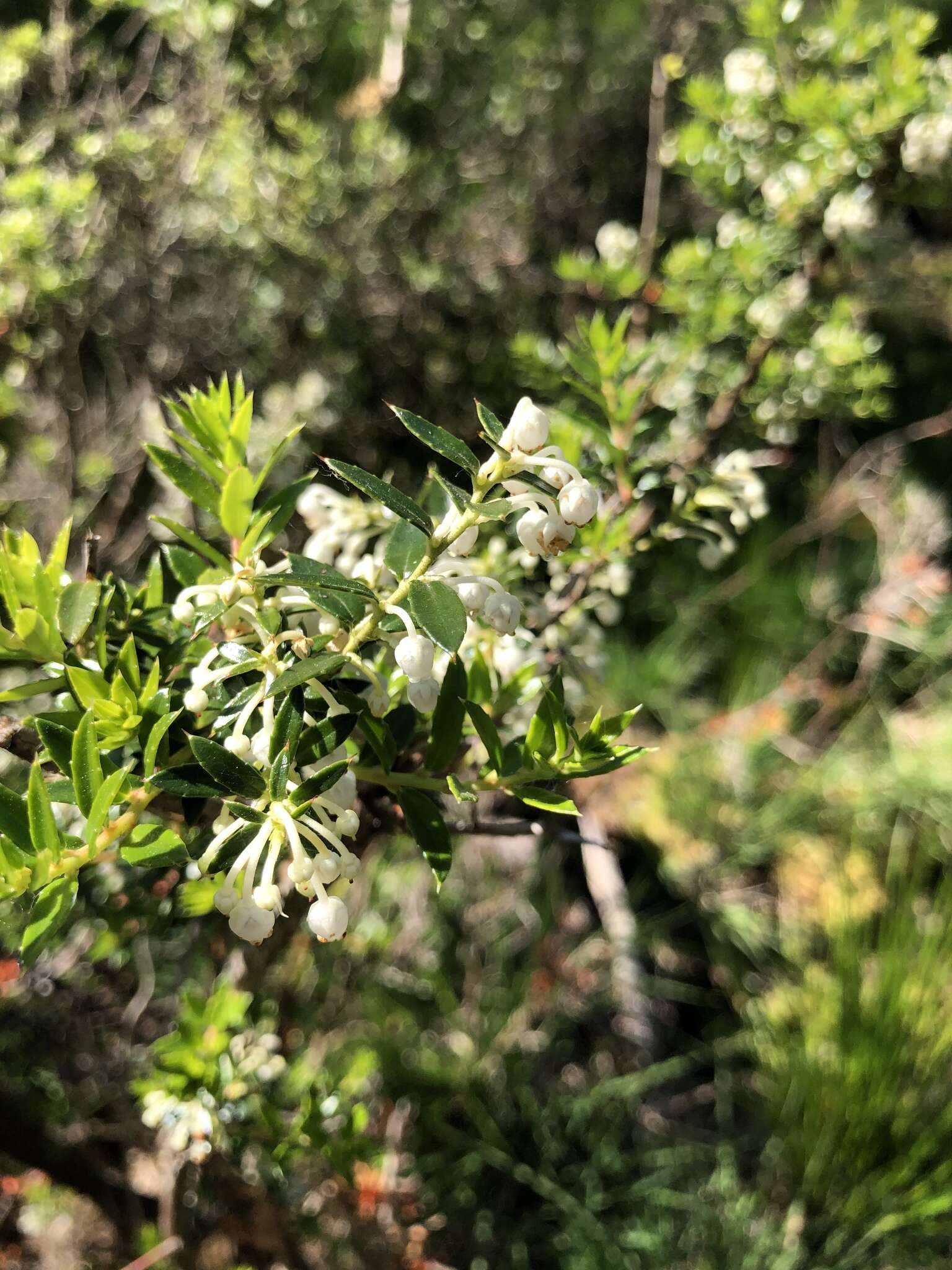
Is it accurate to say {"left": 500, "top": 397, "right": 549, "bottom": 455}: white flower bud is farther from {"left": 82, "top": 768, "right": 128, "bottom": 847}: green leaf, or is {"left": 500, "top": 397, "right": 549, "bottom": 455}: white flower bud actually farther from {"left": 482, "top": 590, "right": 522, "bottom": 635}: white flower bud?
{"left": 82, "top": 768, "right": 128, "bottom": 847}: green leaf

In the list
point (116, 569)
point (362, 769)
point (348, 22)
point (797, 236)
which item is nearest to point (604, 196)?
point (348, 22)

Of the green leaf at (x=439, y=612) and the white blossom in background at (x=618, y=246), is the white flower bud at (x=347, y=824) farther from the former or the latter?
the white blossom in background at (x=618, y=246)

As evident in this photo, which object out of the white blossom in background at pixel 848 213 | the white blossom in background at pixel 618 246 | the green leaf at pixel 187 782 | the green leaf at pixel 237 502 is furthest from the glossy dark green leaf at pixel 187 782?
the white blossom in background at pixel 618 246

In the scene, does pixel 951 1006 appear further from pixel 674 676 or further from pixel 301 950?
pixel 301 950

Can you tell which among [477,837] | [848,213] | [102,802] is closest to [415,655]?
[102,802]

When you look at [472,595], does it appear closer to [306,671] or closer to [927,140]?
[306,671]
